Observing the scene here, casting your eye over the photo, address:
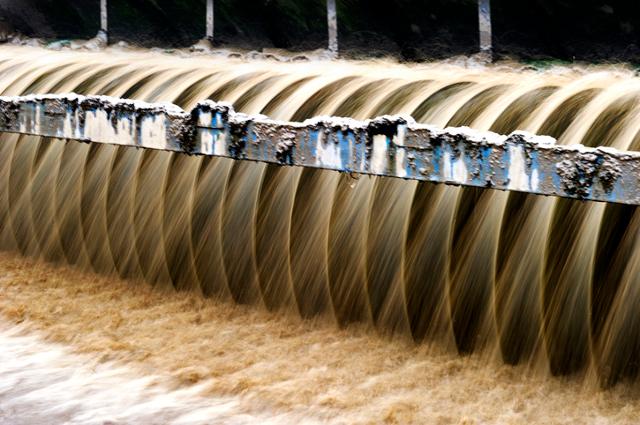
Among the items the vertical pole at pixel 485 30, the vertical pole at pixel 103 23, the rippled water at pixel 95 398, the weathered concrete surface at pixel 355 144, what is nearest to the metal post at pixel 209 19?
the vertical pole at pixel 103 23

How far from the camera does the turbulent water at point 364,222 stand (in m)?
5.01

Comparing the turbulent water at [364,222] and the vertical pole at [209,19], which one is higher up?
the vertical pole at [209,19]

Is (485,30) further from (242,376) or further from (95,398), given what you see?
(95,398)

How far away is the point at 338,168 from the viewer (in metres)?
5.12

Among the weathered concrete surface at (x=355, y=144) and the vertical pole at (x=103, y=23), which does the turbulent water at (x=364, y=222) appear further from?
the vertical pole at (x=103, y=23)

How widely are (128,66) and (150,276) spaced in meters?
1.81

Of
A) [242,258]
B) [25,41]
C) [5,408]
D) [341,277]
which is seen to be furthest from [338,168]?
[25,41]

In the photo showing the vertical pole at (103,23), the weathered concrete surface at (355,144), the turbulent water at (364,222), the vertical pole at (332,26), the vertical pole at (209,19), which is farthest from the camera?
the vertical pole at (103,23)

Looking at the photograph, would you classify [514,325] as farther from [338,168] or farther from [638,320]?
[338,168]

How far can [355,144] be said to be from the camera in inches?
198

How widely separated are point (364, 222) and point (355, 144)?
0.77 metres

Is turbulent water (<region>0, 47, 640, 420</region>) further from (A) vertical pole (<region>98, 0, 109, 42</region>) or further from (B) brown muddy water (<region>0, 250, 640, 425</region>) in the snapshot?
(A) vertical pole (<region>98, 0, 109, 42</region>)

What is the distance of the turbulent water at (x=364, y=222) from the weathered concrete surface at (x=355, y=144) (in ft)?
1.25

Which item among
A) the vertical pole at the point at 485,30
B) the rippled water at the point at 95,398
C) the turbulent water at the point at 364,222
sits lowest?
the rippled water at the point at 95,398
